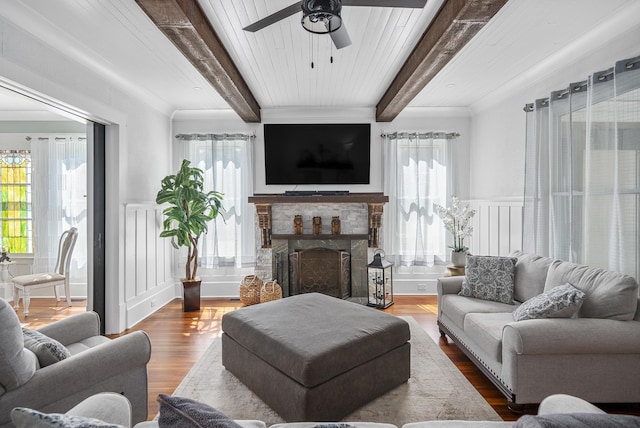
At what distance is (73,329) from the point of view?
7.78 feet

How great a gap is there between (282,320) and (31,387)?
146 centimetres

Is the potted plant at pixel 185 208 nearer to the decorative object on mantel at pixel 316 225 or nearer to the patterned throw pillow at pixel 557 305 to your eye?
the decorative object on mantel at pixel 316 225

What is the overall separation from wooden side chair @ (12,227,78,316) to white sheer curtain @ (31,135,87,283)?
31 centimetres

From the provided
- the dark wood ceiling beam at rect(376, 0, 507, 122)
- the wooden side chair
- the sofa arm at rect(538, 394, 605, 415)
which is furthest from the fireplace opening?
the sofa arm at rect(538, 394, 605, 415)

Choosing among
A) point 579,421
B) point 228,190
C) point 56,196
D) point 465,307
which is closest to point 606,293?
point 465,307

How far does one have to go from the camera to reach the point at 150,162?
478 centimetres

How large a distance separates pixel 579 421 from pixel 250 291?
14.4 feet

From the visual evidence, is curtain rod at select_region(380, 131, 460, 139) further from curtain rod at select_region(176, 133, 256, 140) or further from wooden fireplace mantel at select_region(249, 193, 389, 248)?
curtain rod at select_region(176, 133, 256, 140)

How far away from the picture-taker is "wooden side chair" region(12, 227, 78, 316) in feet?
14.6

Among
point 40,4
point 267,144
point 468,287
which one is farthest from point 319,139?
point 40,4

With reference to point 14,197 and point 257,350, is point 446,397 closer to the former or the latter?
point 257,350

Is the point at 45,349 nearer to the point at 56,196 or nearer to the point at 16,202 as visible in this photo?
the point at 56,196

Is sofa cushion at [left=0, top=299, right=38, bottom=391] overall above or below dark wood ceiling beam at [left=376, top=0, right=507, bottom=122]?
below

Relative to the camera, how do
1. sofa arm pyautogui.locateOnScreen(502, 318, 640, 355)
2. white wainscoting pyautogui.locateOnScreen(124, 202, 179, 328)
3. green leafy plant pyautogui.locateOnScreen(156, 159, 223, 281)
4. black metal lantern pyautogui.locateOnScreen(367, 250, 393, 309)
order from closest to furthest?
sofa arm pyautogui.locateOnScreen(502, 318, 640, 355) < white wainscoting pyautogui.locateOnScreen(124, 202, 179, 328) < green leafy plant pyautogui.locateOnScreen(156, 159, 223, 281) < black metal lantern pyautogui.locateOnScreen(367, 250, 393, 309)
